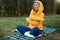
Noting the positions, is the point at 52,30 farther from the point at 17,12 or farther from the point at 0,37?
the point at 17,12

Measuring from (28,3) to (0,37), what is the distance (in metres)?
5.87

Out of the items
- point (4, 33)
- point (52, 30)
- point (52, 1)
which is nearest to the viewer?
point (4, 33)

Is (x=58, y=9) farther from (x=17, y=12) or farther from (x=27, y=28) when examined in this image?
(x=27, y=28)

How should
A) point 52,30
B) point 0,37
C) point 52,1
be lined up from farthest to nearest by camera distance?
point 52,1, point 52,30, point 0,37

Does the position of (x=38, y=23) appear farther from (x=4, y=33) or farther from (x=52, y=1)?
(x=52, y=1)

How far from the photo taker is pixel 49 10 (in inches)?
486

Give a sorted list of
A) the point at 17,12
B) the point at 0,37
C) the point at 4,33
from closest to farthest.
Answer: the point at 0,37 → the point at 4,33 → the point at 17,12

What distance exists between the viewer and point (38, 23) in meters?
6.39

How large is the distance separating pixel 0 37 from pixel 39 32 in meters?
0.99

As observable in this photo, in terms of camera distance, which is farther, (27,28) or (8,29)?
(8,29)

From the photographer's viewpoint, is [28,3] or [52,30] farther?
[28,3]

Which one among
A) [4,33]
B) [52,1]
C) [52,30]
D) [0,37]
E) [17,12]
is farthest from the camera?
[52,1]

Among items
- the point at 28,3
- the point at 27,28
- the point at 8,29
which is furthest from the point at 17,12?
the point at 27,28

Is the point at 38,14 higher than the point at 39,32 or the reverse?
higher
